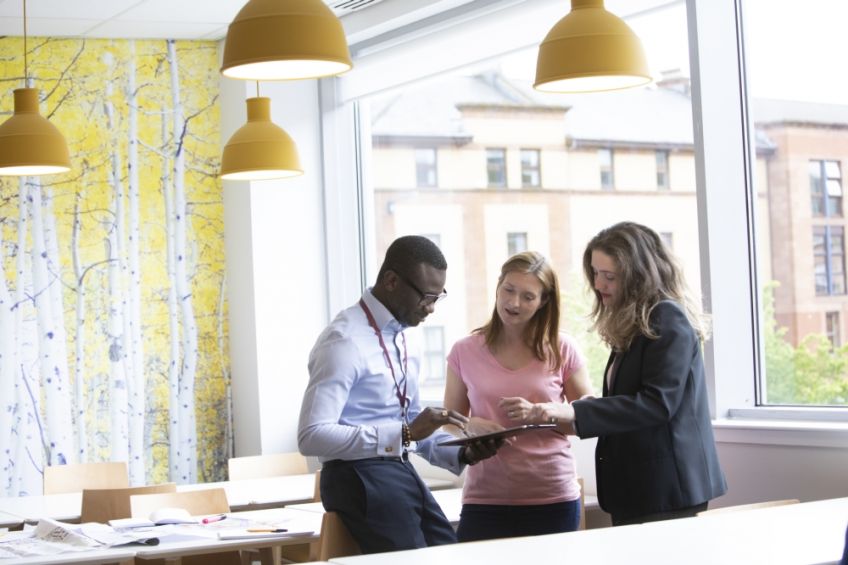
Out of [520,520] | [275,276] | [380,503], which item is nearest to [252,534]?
[380,503]

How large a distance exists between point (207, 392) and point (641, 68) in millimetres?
4818

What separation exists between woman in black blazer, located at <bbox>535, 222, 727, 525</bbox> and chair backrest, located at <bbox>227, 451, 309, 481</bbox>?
117 inches

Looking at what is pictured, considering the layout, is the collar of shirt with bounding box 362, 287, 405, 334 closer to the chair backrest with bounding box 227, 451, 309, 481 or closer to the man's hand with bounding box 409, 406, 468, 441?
the man's hand with bounding box 409, 406, 468, 441

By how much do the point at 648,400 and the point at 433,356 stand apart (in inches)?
153

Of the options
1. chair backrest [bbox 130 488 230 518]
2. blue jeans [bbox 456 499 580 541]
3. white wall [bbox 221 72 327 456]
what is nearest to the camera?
blue jeans [bbox 456 499 580 541]

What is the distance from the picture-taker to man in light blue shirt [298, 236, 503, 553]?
11.0 ft

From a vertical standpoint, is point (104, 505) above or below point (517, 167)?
below

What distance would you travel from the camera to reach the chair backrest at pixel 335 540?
3408 mm

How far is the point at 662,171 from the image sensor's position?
5.90 metres

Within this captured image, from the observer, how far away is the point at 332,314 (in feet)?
25.7

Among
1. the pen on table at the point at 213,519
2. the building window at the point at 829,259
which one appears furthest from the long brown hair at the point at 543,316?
the building window at the point at 829,259

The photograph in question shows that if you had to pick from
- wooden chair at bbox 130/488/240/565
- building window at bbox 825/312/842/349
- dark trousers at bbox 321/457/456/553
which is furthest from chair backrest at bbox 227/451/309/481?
dark trousers at bbox 321/457/456/553

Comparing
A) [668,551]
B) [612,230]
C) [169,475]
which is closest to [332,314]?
[169,475]

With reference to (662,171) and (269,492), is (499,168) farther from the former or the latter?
(269,492)
